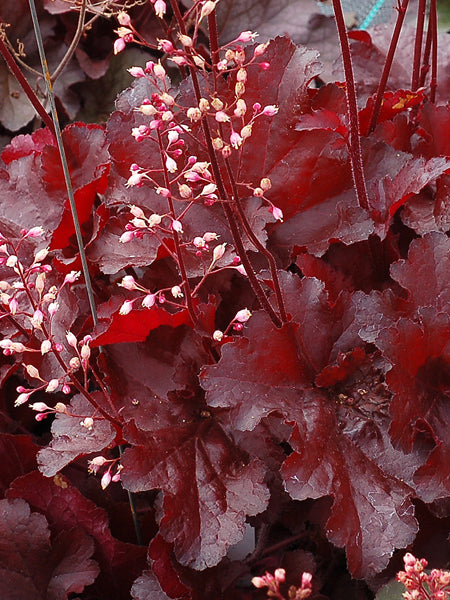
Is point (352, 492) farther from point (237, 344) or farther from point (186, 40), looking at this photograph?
point (186, 40)

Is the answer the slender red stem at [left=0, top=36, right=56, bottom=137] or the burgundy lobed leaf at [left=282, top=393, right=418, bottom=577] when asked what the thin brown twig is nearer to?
the slender red stem at [left=0, top=36, right=56, bottom=137]

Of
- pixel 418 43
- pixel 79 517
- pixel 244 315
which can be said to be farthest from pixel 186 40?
pixel 79 517

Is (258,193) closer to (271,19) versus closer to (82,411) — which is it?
(82,411)

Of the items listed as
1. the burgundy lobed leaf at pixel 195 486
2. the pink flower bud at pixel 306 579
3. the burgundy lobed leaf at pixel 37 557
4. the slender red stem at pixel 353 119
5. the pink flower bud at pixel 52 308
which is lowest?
the burgundy lobed leaf at pixel 37 557

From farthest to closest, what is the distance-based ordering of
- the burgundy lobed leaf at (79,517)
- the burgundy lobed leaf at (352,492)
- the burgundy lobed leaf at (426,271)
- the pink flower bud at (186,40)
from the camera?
the burgundy lobed leaf at (79,517) → the burgundy lobed leaf at (426,271) → the burgundy lobed leaf at (352,492) → the pink flower bud at (186,40)

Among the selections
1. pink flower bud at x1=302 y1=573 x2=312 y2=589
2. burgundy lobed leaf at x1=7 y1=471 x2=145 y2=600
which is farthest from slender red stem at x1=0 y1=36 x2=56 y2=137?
pink flower bud at x1=302 y1=573 x2=312 y2=589

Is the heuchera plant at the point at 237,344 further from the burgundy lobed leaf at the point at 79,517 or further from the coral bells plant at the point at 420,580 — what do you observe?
the coral bells plant at the point at 420,580

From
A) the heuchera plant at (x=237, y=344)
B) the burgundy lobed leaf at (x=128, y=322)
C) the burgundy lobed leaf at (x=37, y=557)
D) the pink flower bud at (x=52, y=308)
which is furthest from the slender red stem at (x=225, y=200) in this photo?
the burgundy lobed leaf at (x=37, y=557)
